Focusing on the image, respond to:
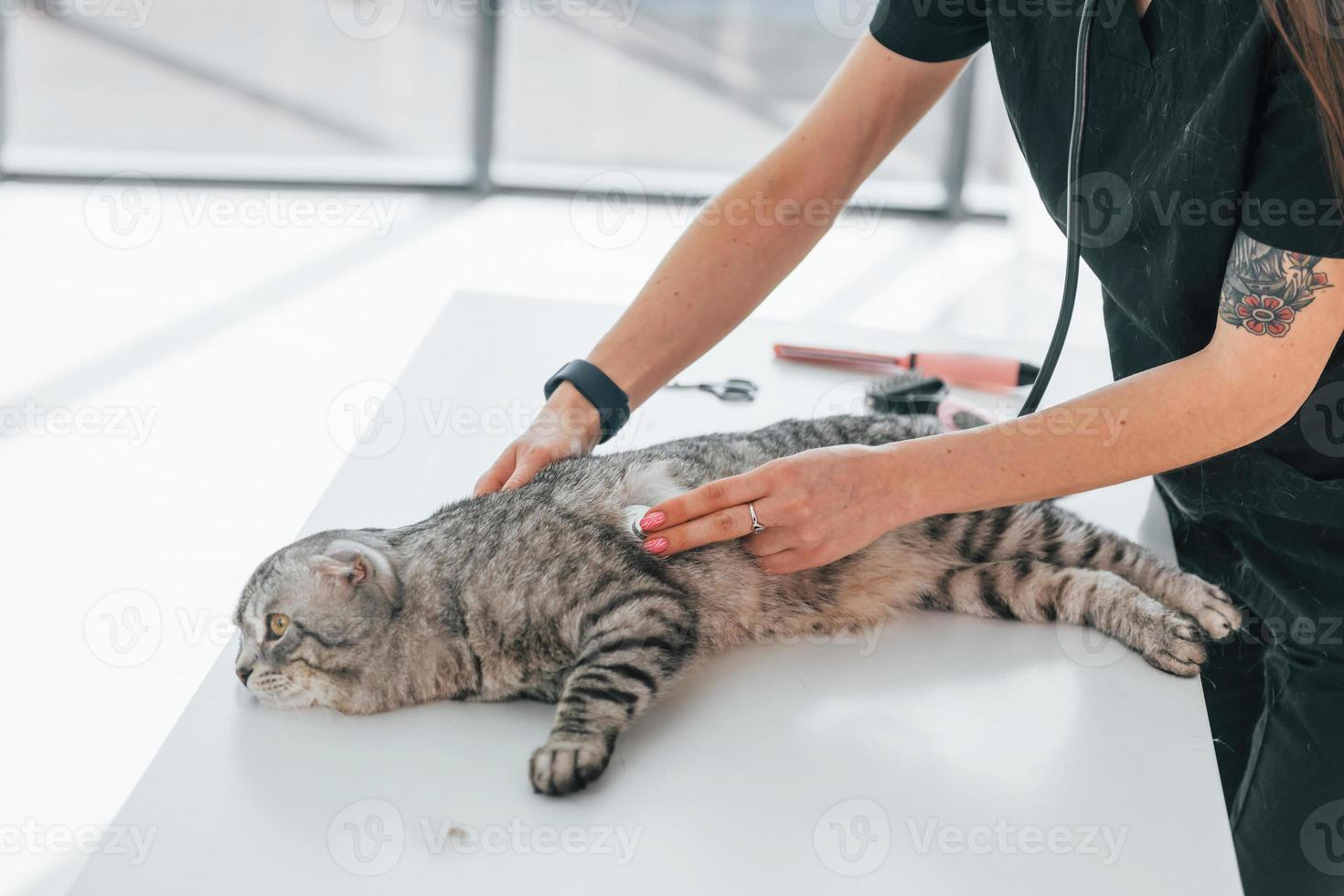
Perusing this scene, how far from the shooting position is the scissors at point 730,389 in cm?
172

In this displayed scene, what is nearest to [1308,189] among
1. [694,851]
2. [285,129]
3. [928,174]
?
[694,851]

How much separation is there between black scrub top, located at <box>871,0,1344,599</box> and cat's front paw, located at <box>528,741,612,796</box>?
660 millimetres

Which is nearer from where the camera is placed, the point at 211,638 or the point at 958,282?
the point at 211,638

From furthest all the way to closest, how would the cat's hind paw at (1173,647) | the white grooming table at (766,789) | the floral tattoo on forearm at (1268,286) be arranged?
the cat's hind paw at (1173,647) < the floral tattoo on forearm at (1268,286) < the white grooming table at (766,789)

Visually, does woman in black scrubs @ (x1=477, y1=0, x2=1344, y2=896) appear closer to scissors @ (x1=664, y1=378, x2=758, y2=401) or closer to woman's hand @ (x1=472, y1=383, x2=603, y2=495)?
woman's hand @ (x1=472, y1=383, x2=603, y2=495)

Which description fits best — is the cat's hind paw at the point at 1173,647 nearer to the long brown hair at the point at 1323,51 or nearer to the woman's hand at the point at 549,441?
the long brown hair at the point at 1323,51

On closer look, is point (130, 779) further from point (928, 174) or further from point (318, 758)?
point (928, 174)

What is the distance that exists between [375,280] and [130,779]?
2279 mm

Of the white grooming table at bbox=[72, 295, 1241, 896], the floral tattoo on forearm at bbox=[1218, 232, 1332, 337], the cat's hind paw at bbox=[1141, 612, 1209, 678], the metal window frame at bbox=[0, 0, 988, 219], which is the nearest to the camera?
the white grooming table at bbox=[72, 295, 1241, 896]

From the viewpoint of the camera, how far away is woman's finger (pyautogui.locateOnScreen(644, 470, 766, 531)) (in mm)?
1213

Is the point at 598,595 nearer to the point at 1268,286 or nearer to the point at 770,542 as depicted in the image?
the point at 770,542

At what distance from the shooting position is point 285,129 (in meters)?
4.68

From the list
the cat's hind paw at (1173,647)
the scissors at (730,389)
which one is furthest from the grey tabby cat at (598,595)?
the scissors at (730,389)

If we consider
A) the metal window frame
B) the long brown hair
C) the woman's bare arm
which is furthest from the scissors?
the metal window frame
